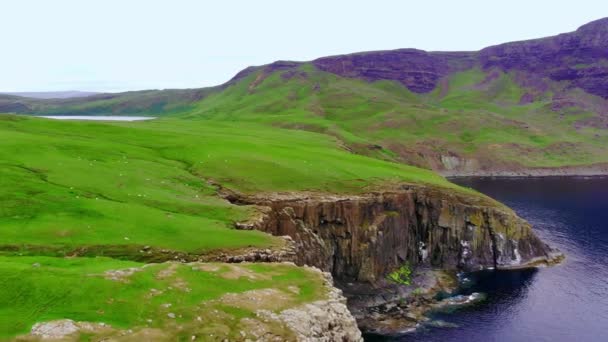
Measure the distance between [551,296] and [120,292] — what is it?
230ft

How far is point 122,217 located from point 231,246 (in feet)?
36.9

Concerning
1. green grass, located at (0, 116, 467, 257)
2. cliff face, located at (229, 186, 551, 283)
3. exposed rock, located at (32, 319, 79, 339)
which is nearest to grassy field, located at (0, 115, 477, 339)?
green grass, located at (0, 116, 467, 257)

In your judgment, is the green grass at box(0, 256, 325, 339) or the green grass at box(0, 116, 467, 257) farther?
the green grass at box(0, 116, 467, 257)

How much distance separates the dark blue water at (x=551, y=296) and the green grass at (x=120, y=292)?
3351 cm

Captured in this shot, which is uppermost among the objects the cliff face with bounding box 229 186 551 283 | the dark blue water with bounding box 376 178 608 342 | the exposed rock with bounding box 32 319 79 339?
the exposed rock with bounding box 32 319 79 339

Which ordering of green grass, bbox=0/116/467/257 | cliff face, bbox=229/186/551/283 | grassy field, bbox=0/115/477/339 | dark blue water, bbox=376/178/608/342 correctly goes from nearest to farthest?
grassy field, bbox=0/115/477/339 < green grass, bbox=0/116/467/257 < dark blue water, bbox=376/178/608/342 < cliff face, bbox=229/186/551/283

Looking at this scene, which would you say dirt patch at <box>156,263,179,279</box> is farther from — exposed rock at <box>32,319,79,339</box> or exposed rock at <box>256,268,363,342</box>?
exposed rock at <box>32,319,79,339</box>

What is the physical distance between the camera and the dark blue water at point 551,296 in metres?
63.1

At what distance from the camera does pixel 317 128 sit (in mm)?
198125

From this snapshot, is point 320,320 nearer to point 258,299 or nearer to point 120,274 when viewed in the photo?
point 258,299

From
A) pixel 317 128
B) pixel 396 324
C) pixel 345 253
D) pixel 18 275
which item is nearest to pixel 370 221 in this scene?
pixel 345 253

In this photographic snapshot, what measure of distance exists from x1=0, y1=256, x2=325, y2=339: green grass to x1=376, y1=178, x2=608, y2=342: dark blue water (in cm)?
3351

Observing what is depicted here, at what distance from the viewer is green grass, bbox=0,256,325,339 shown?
27656 millimetres

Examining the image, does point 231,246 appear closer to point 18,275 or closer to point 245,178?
point 18,275
